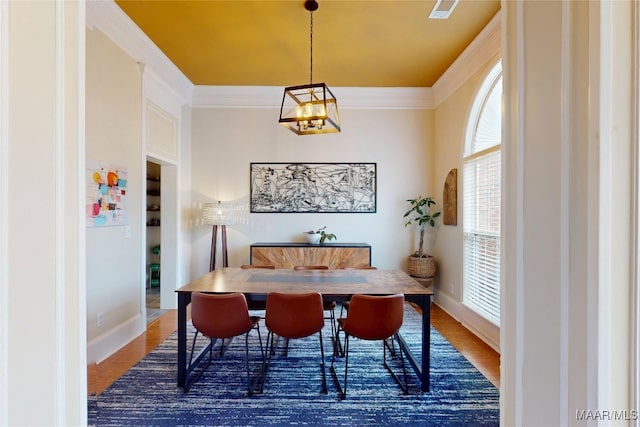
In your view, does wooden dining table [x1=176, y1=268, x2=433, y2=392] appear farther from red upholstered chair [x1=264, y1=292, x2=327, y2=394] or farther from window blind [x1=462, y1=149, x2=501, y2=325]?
window blind [x1=462, y1=149, x2=501, y2=325]

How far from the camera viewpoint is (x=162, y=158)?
396cm

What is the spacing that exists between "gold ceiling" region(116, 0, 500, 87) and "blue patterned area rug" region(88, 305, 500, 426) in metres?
3.24

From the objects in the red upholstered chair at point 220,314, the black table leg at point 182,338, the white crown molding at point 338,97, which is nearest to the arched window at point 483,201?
the white crown molding at point 338,97

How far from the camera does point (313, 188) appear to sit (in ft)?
15.8

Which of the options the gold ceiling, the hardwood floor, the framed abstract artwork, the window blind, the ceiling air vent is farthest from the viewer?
the framed abstract artwork

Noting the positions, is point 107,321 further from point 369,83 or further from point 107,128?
point 369,83

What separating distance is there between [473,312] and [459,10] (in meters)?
3.15

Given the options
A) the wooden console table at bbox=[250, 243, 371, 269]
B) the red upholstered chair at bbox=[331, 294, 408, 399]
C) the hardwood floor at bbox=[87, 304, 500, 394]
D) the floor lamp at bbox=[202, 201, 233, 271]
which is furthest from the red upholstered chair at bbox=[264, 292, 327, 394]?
the floor lamp at bbox=[202, 201, 233, 271]

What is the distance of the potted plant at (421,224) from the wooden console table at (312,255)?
0.70 meters

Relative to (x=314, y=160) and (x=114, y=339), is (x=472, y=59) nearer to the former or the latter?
(x=314, y=160)

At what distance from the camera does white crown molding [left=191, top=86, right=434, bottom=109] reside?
4.69 metres

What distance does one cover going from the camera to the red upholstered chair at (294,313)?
7.42 ft

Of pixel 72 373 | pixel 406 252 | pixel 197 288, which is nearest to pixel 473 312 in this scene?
pixel 406 252

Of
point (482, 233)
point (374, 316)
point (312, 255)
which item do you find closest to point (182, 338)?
point (374, 316)
